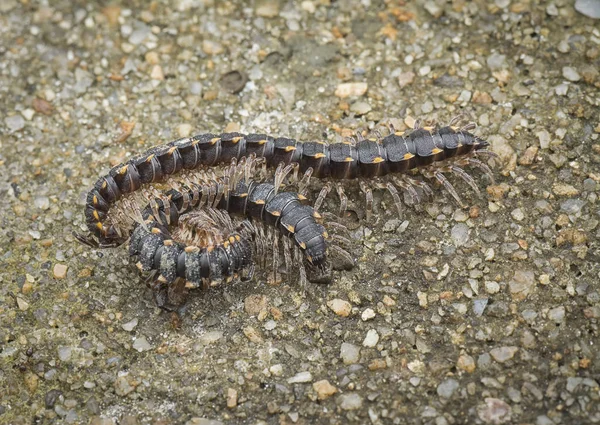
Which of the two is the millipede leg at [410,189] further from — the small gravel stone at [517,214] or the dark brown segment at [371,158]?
the small gravel stone at [517,214]

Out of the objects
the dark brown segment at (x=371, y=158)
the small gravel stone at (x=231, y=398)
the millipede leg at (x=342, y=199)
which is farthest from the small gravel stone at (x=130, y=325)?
the dark brown segment at (x=371, y=158)

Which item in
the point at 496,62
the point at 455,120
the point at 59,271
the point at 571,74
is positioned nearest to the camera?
the point at 59,271

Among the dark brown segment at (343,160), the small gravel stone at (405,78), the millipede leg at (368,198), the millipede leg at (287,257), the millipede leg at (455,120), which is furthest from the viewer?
the small gravel stone at (405,78)

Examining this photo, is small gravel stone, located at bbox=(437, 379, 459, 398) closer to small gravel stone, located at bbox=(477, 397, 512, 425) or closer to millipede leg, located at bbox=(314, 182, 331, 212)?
small gravel stone, located at bbox=(477, 397, 512, 425)

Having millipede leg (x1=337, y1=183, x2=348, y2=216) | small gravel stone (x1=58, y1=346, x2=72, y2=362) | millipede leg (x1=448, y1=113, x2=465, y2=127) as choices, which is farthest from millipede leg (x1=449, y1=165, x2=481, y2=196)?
small gravel stone (x1=58, y1=346, x2=72, y2=362)

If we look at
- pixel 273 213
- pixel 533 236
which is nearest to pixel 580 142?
pixel 533 236

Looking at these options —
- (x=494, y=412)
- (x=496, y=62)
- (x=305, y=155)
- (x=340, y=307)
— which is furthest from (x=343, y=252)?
(x=496, y=62)

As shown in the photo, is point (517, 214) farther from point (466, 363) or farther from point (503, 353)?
point (466, 363)
